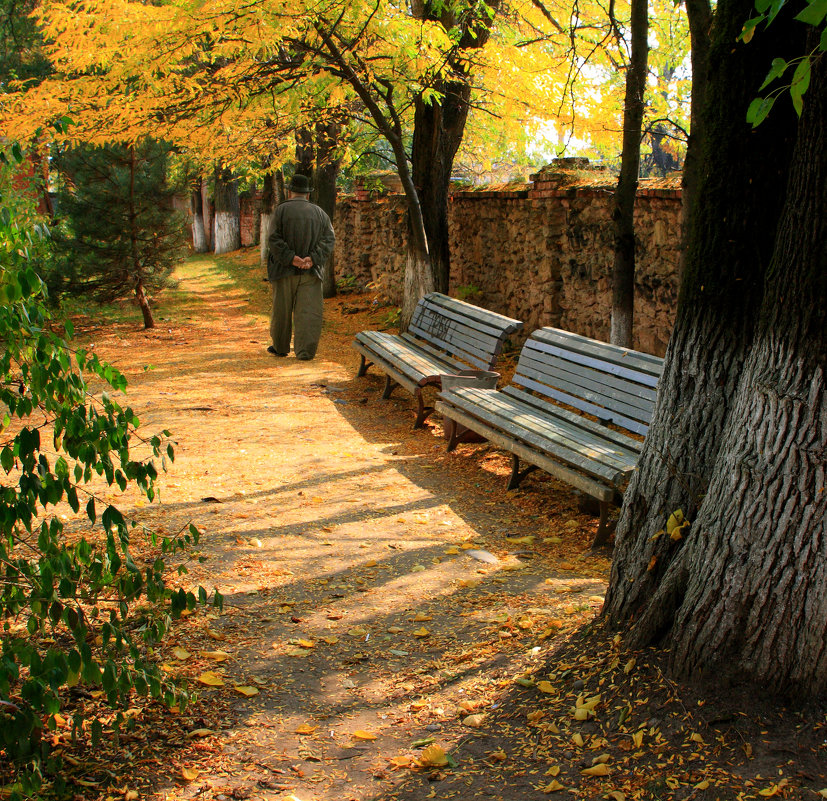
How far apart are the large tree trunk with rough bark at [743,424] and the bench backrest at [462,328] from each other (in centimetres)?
381

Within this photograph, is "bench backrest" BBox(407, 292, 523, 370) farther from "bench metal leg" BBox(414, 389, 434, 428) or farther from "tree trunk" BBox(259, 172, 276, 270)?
"tree trunk" BBox(259, 172, 276, 270)

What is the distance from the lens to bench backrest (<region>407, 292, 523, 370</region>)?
23.7 feet

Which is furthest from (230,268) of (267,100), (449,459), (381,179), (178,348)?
(449,459)

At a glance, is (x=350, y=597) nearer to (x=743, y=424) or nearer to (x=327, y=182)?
(x=743, y=424)

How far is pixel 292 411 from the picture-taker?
321 inches

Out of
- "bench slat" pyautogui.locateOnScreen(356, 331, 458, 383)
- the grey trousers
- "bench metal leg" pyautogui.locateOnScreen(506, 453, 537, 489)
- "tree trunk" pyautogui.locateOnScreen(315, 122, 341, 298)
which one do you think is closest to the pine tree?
"tree trunk" pyautogui.locateOnScreen(315, 122, 341, 298)

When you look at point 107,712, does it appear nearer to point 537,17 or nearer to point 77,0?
point 77,0

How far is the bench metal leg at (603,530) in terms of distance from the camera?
15.5ft

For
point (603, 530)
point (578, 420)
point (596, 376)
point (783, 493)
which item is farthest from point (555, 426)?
point (783, 493)

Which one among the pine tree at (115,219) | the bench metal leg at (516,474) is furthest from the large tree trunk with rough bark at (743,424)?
the pine tree at (115,219)

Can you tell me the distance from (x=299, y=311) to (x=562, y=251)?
10.8ft

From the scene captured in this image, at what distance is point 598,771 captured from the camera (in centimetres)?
266

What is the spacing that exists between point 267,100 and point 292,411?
14.2 ft

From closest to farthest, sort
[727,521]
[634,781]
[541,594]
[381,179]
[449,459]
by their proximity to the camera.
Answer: [634,781] → [727,521] → [541,594] → [449,459] → [381,179]
